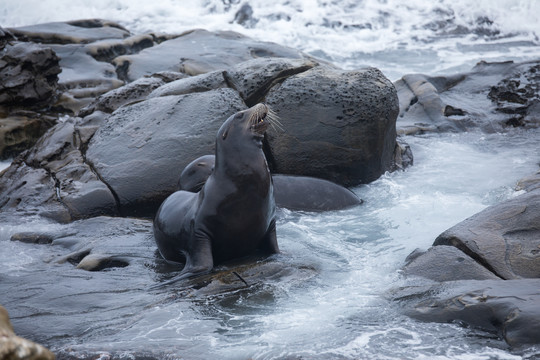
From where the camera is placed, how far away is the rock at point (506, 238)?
18.4ft

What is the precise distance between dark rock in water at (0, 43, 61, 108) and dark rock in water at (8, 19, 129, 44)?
133 inches

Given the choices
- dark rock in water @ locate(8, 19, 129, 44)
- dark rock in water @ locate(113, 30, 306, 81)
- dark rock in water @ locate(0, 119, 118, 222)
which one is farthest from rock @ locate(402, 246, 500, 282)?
dark rock in water @ locate(8, 19, 129, 44)

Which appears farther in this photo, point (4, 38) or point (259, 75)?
point (4, 38)

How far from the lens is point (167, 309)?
5324 millimetres

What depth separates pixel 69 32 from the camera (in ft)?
55.4

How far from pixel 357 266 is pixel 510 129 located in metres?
6.45

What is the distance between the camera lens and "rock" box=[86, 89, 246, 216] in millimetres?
8500

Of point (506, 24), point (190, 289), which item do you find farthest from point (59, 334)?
point (506, 24)

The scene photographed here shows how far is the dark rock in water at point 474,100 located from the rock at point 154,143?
4083mm

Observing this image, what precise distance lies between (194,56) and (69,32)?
12.9 feet

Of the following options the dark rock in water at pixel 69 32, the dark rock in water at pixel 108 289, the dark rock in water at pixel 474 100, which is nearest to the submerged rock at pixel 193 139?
the dark rock in water at pixel 108 289

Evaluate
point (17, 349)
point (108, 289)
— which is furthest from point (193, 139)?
point (17, 349)

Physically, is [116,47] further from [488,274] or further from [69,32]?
[488,274]

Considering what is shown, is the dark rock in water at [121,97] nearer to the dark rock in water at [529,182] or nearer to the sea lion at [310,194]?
the sea lion at [310,194]
